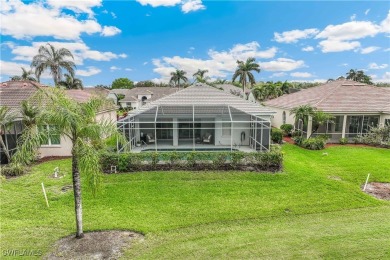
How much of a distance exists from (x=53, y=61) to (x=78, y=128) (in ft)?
125

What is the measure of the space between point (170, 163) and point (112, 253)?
693 cm

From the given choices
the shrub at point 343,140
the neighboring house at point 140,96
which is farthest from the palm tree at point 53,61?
the shrub at point 343,140

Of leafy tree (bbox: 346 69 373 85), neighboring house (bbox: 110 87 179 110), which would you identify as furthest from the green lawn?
leafy tree (bbox: 346 69 373 85)

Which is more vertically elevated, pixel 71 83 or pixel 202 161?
pixel 71 83

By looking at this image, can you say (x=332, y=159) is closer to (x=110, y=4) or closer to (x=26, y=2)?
(x=110, y=4)

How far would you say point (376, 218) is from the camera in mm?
7883

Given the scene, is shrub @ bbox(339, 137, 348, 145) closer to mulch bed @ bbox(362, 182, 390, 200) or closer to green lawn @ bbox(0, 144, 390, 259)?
green lawn @ bbox(0, 144, 390, 259)

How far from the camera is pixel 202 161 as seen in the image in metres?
12.8

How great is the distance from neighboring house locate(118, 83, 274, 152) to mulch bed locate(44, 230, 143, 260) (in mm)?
10716

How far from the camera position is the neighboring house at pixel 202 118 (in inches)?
695

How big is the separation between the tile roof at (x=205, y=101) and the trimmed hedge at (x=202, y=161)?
16.7 feet

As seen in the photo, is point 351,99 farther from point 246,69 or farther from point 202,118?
point 246,69

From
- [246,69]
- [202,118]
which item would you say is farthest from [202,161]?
[246,69]

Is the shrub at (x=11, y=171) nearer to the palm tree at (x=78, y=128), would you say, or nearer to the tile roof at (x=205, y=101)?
the tile roof at (x=205, y=101)
